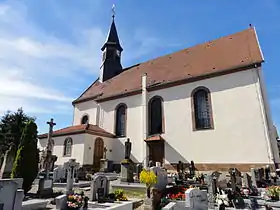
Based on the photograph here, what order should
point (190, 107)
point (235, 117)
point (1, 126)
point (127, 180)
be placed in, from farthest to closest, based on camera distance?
1. point (1, 126)
2. point (190, 107)
3. point (235, 117)
4. point (127, 180)

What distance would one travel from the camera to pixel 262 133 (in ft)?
39.2

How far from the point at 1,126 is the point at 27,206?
1831 cm

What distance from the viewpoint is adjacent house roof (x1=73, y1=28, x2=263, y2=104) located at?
14438mm

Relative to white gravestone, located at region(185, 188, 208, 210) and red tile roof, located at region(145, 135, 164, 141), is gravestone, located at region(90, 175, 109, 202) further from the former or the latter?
red tile roof, located at region(145, 135, 164, 141)

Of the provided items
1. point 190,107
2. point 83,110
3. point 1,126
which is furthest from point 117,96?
point 1,126

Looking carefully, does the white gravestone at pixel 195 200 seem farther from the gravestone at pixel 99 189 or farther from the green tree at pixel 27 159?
the green tree at pixel 27 159

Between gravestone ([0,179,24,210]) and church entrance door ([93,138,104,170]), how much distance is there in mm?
12174

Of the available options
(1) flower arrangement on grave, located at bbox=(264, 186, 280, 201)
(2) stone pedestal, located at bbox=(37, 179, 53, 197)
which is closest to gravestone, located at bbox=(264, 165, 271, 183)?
(1) flower arrangement on grave, located at bbox=(264, 186, 280, 201)

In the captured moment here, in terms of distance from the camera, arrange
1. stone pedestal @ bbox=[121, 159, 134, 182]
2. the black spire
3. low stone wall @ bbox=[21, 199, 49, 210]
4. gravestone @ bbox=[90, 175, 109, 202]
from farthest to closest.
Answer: the black spire, stone pedestal @ bbox=[121, 159, 134, 182], gravestone @ bbox=[90, 175, 109, 202], low stone wall @ bbox=[21, 199, 49, 210]

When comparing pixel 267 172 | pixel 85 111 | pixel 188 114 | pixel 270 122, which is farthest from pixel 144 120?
pixel 267 172

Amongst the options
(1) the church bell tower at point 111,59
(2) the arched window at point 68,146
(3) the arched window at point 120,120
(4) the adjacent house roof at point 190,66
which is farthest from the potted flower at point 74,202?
(1) the church bell tower at point 111,59

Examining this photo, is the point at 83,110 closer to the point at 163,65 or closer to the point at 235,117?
the point at 163,65

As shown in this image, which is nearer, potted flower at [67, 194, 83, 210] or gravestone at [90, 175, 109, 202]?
potted flower at [67, 194, 83, 210]

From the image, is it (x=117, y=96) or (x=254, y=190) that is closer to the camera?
(x=254, y=190)
